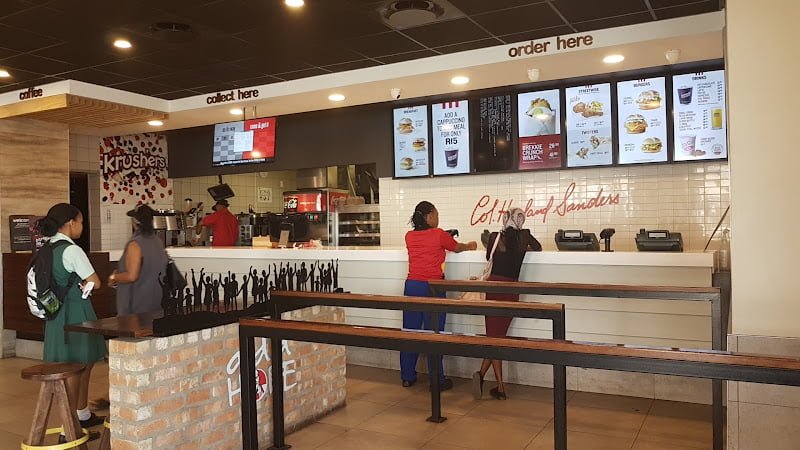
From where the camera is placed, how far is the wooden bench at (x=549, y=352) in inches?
76.4

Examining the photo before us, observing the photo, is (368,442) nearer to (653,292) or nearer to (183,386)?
→ (183,386)

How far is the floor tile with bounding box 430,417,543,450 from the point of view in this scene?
12.5 feet

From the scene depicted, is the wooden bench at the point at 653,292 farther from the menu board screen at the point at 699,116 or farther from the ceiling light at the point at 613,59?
the ceiling light at the point at 613,59

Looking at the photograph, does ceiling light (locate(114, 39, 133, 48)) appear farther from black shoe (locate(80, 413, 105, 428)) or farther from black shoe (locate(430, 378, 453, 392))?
black shoe (locate(430, 378, 453, 392))

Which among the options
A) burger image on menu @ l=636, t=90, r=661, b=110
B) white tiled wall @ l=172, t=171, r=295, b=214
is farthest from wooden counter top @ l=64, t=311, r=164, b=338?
white tiled wall @ l=172, t=171, r=295, b=214

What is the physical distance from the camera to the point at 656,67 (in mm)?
6082

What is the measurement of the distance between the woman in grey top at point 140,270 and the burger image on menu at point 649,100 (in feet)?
15.4

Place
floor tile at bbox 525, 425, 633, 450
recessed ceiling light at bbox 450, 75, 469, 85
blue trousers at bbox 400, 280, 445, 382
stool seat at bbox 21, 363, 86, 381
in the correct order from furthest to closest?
recessed ceiling light at bbox 450, 75, 469, 85
blue trousers at bbox 400, 280, 445, 382
floor tile at bbox 525, 425, 633, 450
stool seat at bbox 21, 363, 86, 381

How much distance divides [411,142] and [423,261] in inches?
108

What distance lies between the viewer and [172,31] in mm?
4758

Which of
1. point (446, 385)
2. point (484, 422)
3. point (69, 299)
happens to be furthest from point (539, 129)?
point (69, 299)

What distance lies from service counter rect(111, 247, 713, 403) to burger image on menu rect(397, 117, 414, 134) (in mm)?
2081

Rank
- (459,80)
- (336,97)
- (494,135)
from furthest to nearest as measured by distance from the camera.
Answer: (494,135) → (336,97) → (459,80)

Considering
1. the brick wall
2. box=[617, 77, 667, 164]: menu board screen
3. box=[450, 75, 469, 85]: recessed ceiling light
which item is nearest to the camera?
the brick wall
